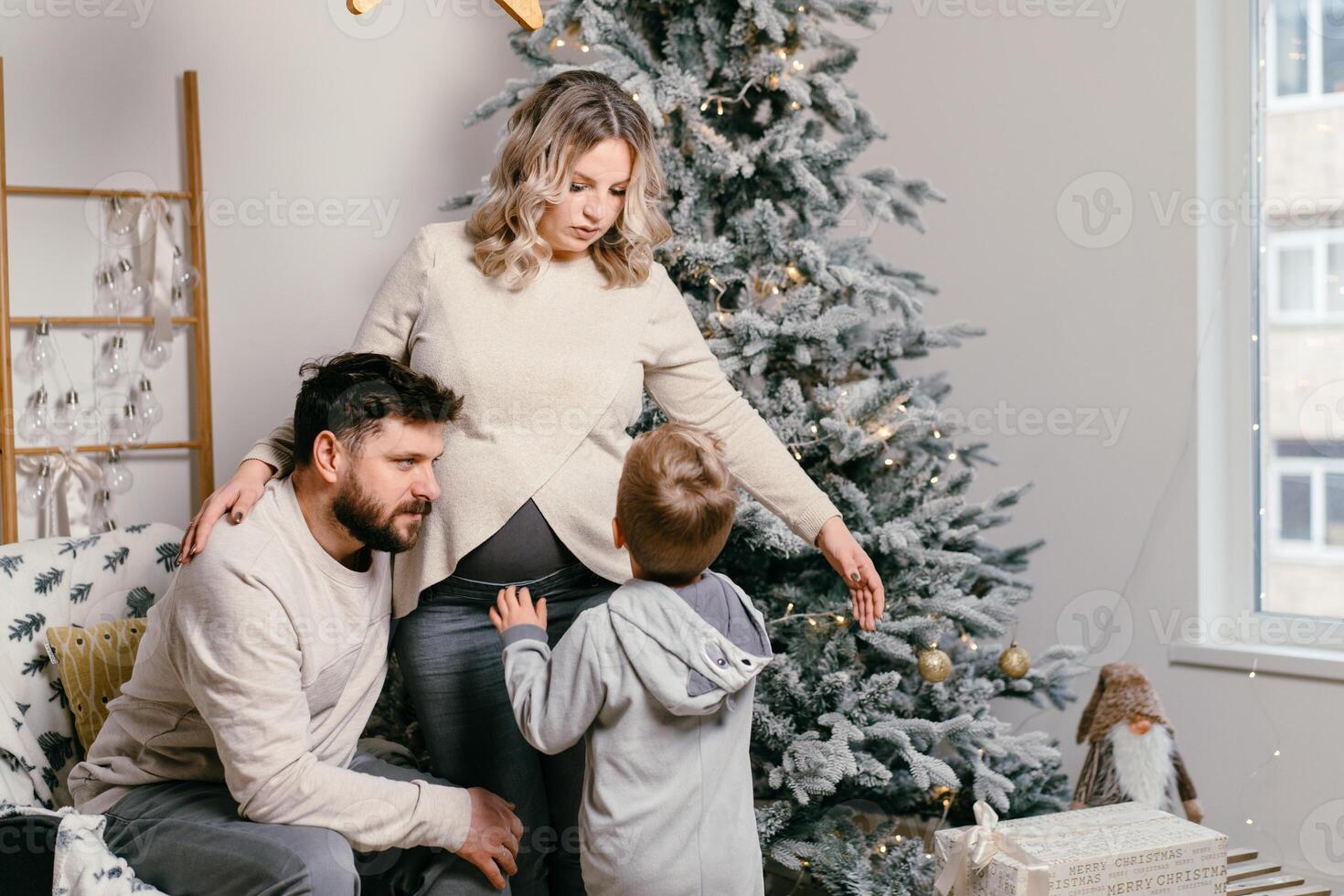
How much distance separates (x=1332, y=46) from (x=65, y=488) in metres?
2.68

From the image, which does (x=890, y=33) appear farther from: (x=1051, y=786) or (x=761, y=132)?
(x=1051, y=786)

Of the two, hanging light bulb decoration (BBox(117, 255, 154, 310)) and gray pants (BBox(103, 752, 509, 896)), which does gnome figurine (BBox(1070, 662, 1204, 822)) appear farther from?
hanging light bulb decoration (BBox(117, 255, 154, 310))

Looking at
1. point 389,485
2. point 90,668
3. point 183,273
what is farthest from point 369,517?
point 183,273

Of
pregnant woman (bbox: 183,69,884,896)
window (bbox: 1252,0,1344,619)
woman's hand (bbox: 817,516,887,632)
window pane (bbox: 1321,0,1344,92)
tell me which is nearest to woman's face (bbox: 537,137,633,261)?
pregnant woman (bbox: 183,69,884,896)

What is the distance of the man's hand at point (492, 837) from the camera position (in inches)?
60.1

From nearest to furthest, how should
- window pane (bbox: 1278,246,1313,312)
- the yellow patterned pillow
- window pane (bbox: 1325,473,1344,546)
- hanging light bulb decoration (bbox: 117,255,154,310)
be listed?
the yellow patterned pillow, window pane (bbox: 1325,473,1344,546), window pane (bbox: 1278,246,1313,312), hanging light bulb decoration (bbox: 117,255,154,310)

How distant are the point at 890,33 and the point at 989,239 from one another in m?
0.63

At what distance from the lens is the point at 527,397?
160 cm

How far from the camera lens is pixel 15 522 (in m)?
2.27

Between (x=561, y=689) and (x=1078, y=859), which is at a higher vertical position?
(x=561, y=689)

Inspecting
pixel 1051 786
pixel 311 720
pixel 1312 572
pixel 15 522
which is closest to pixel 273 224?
pixel 15 522

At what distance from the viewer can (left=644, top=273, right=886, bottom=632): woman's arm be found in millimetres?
1655

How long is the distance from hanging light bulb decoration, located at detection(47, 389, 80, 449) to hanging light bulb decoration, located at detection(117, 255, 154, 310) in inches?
8.4

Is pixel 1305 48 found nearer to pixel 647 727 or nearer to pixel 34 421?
pixel 647 727
